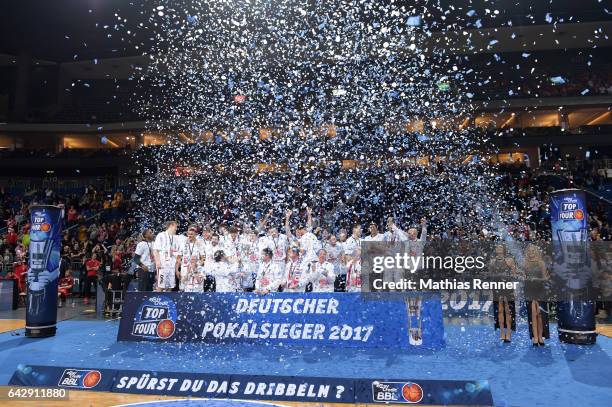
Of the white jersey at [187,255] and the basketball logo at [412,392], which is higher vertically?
the white jersey at [187,255]

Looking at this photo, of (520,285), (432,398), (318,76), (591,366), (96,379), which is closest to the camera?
(432,398)

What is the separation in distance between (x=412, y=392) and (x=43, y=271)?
9000 millimetres

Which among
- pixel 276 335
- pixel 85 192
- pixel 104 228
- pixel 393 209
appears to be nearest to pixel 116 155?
pixel 85 192

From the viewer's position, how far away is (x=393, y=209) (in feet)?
67.6

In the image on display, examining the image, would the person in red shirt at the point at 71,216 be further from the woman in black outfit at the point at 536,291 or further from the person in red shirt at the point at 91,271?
the woman in black outfit at the point at 536,291

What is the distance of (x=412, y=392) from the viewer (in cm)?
517

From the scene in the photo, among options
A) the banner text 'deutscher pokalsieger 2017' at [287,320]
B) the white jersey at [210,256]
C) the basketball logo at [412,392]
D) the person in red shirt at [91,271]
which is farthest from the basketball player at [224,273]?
the person in red shirt at [91,271]

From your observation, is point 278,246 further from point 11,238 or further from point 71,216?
point 71,216

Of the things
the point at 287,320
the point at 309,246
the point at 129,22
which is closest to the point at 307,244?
the point at 309,246

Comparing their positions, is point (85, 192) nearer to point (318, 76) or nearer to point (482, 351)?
point (318, 76)

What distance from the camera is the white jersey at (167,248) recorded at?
34.1 feet

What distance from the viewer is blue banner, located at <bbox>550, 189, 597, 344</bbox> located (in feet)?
27.1

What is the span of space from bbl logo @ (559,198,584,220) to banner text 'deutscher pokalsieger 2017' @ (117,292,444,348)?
3.19m

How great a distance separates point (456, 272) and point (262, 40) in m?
23.0
